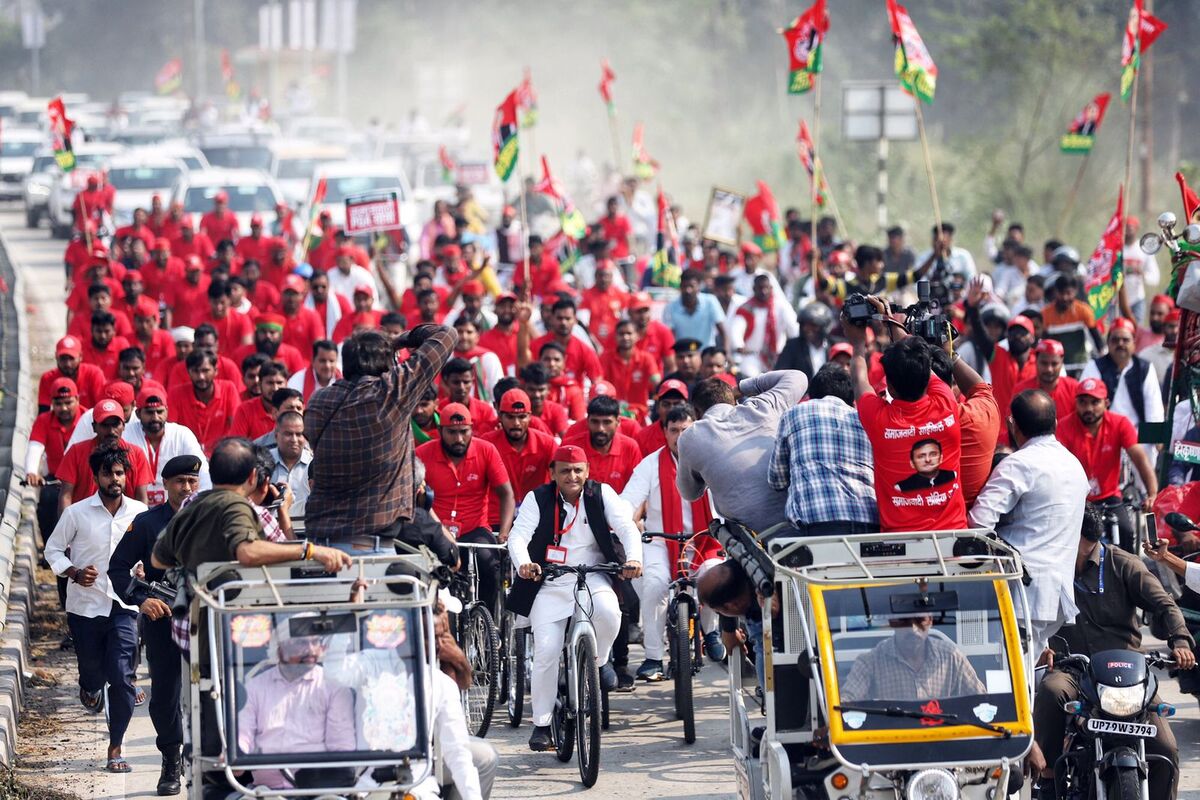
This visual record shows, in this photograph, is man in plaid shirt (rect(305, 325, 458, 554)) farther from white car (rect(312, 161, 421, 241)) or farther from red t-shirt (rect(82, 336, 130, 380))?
white car (rect(312, 161, 421, 241))

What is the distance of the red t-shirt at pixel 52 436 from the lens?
12.6m

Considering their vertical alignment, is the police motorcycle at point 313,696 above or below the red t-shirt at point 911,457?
below

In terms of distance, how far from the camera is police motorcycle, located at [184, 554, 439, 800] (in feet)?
21.7

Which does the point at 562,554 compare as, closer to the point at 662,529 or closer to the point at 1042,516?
the point at 662,529

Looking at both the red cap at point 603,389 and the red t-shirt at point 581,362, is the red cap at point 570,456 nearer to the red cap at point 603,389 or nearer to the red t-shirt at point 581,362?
the red cap at point 603,389

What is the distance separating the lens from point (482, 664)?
35.1 ft

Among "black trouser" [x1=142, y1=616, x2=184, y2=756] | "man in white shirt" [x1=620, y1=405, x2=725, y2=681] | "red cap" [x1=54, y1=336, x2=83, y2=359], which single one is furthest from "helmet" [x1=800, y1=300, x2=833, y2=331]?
"black trouser" [x1=142, y1=616, x2=184, y2=756]

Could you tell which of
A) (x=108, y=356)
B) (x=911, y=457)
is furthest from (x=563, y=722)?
(x=108, y=356)

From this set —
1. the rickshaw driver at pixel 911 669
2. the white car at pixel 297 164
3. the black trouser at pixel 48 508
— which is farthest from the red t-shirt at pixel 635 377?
the white car at pixel 297 164

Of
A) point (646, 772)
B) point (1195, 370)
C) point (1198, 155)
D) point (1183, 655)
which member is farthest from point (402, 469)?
Result: point (1198, 155)

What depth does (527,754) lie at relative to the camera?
997 cm

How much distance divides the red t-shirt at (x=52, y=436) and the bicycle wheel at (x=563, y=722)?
4.46 meters

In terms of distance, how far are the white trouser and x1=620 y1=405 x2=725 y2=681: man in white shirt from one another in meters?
0.90

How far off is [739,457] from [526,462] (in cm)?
402
